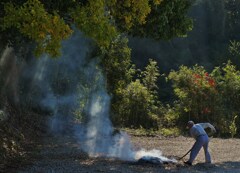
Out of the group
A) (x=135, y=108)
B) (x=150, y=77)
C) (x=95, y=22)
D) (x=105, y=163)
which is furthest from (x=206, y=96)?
(x=95, y=22)

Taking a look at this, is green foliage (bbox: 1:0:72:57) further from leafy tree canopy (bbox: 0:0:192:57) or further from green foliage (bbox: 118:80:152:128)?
green foliage (bbox: 118:80:152:128)

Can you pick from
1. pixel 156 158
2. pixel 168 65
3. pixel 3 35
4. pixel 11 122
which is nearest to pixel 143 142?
pixel 11 122

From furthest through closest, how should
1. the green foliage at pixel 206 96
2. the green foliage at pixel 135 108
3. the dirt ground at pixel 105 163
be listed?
the green foliage at pixel 135 108 → the green foliage at pixel 206 96 → the dirt ground at pixel 105 163

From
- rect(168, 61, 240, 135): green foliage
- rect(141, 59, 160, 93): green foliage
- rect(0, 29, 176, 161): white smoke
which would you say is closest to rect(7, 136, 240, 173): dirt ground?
rect(0, 29, 176, 161): white smoke

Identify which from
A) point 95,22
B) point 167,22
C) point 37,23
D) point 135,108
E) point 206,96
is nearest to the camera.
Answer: point 37,23

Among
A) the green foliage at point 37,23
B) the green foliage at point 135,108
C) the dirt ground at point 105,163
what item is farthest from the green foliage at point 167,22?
the green foliage at point 135,108

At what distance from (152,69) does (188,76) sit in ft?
8.93

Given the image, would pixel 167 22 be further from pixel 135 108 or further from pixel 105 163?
pixel 135 108

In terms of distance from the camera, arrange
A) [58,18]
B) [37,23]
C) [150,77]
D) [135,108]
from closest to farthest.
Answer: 1. [37,23]
2. [58,18]
3. [135,108]
4. [150,77]

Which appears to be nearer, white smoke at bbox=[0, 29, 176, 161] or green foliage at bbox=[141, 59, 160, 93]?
white smoke at bbox=[0, 29, 176, 161]

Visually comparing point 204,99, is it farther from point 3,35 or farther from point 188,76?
point 3,35

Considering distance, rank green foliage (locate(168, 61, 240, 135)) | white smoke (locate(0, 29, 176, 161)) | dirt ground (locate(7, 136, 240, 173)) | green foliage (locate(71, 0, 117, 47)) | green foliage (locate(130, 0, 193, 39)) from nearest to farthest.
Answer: green foliage (locate(71, 0, 117, 47)) < dirt ground (locate(7, 136, 240, 173)) < green foliage (locate(130, 0, 193, 39)) < white smoke (locate(0, 29, 176, 161)) < green foliage (locate(168, 61, 240, 135))

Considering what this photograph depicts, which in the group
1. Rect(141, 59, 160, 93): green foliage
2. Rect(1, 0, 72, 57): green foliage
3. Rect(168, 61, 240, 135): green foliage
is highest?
Rect(141, 59, 160, 93): green foliage

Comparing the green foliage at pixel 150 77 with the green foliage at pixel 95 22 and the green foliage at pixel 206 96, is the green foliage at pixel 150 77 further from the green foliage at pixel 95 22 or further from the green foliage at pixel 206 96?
the green foliage at pixel 95 22
